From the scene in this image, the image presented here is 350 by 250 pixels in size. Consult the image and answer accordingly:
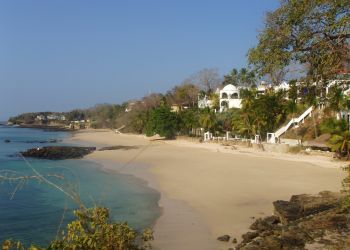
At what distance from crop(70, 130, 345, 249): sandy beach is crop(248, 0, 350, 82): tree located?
6.39m

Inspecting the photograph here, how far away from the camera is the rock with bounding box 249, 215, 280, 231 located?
497 inches

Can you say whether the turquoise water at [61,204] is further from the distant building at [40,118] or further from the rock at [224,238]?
the distant building at [40,118]

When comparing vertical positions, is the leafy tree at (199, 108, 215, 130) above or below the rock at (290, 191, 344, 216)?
above

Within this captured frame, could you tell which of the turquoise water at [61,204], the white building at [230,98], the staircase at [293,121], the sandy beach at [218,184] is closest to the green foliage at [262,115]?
the staircase at [293,121]

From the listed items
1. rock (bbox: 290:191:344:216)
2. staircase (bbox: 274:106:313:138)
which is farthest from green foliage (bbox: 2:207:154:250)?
staircase (bbox: 274:106:313:138)

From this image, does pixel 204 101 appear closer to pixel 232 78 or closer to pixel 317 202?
pixel 232 78

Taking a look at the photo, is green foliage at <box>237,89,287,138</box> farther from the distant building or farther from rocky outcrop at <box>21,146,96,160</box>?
the distant building

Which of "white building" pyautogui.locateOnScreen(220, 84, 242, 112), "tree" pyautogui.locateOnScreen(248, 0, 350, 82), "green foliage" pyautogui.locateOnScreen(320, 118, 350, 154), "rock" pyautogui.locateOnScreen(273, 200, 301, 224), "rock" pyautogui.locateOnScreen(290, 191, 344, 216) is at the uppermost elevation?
"white building" pyautogui.locateOnScreen(220, 84, 242, 112)

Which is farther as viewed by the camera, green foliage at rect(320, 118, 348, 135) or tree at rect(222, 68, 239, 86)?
tree at rect(222, 68, 239, 86)

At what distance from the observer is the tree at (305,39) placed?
6.47 meters

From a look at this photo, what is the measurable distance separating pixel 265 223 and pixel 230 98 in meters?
45.2

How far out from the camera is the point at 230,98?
5747cm

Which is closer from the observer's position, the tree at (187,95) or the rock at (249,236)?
the rock at (249,236)

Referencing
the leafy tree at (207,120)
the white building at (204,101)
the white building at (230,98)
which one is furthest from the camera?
the white building at (204,101)
